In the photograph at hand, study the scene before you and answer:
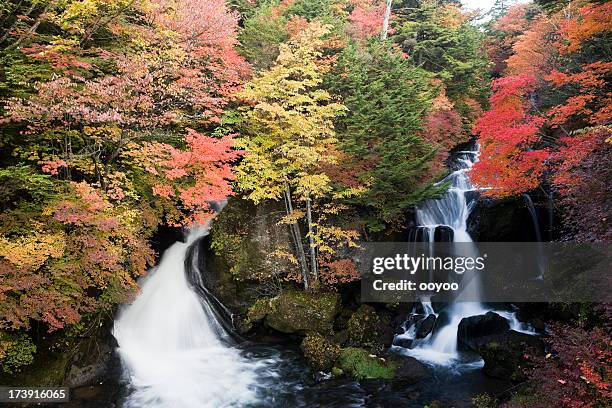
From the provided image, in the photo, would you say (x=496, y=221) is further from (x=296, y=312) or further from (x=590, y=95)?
(x=296, y=312)

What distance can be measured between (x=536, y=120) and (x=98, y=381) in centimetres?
1558

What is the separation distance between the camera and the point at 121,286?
10977mm

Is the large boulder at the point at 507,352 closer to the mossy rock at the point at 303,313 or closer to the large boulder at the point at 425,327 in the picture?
the large boulder at the point at 425,327

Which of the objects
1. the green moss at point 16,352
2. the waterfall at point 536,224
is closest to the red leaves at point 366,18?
the waterfall at point 536,224

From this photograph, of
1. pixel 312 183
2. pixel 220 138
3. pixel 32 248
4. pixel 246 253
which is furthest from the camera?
pixel 220 138

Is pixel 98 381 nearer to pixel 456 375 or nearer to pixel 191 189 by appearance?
pixel 191 189

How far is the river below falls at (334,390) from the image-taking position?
32.5 ft

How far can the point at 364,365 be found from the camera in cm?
1126

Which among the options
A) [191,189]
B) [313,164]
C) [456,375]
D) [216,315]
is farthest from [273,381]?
[313,164]

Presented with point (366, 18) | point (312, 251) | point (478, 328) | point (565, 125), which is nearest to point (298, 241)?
point (312, 251)

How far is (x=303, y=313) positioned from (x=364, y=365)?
9.02ft

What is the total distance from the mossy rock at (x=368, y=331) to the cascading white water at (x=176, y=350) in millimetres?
3488

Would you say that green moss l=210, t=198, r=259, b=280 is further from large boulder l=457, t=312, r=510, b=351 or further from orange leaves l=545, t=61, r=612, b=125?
orange leaves l=545, t=61, r=612, b=125

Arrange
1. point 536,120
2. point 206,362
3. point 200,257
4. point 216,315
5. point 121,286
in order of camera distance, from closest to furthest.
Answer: point 121,286 → point 206,362 → point 536,120 → point 216,315 → point 200,257
